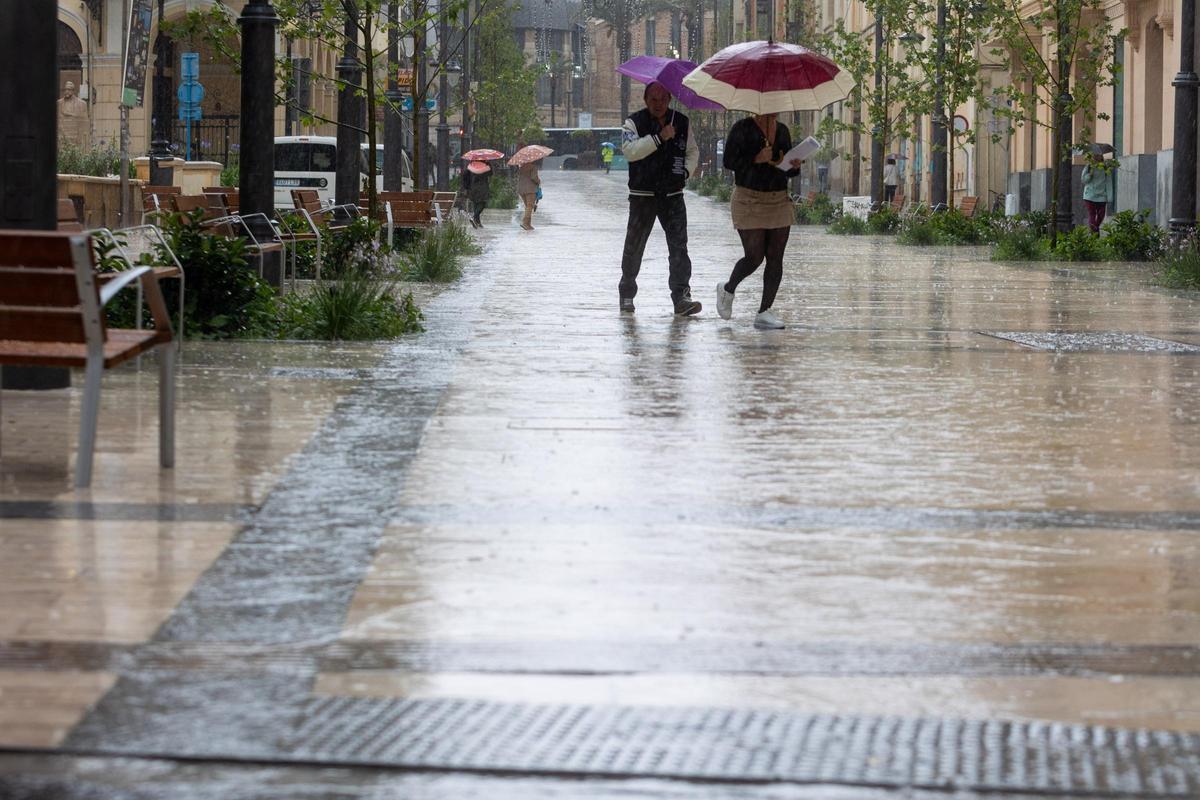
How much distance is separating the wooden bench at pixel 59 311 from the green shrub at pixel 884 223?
3203 centimetres

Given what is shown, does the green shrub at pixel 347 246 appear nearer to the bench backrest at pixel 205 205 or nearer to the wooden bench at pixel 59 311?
the bench backrest at pixel 205 205

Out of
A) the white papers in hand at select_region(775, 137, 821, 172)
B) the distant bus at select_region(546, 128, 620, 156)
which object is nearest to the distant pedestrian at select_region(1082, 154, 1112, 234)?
the white papers in hand at select_region(775, 137, 821, 172)

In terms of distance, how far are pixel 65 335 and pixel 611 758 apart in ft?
12.1

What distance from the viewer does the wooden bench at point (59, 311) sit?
6.93 metres

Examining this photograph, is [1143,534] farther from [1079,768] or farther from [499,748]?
[499,748]

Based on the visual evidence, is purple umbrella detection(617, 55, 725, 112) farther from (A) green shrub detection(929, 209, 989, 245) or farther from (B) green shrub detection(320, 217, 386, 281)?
(A) green shrub detection(929, 209, 989, 245)

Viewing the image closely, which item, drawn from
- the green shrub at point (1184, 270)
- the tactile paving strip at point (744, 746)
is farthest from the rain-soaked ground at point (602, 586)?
the green shrub at point (1184, 270)

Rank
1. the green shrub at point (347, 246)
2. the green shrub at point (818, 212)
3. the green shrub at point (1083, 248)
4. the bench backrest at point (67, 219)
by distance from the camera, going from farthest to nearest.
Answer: the green shrub at point (818, 212) → the green shrub at point (1083, 248) → the green shrub at point (347, 246) → the bench backrest at point (67, 219)

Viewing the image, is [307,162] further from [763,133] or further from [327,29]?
[763,133]

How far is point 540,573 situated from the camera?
580 cm

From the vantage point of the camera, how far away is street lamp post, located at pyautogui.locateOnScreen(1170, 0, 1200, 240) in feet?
76.8

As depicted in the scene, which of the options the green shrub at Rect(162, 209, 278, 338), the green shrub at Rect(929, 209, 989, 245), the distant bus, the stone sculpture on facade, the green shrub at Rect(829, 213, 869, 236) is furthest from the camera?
the distant bus

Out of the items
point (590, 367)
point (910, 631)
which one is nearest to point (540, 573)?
point (910, 631)

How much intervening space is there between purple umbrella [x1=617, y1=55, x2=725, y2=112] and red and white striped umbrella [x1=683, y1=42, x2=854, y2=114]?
0.45 ft
